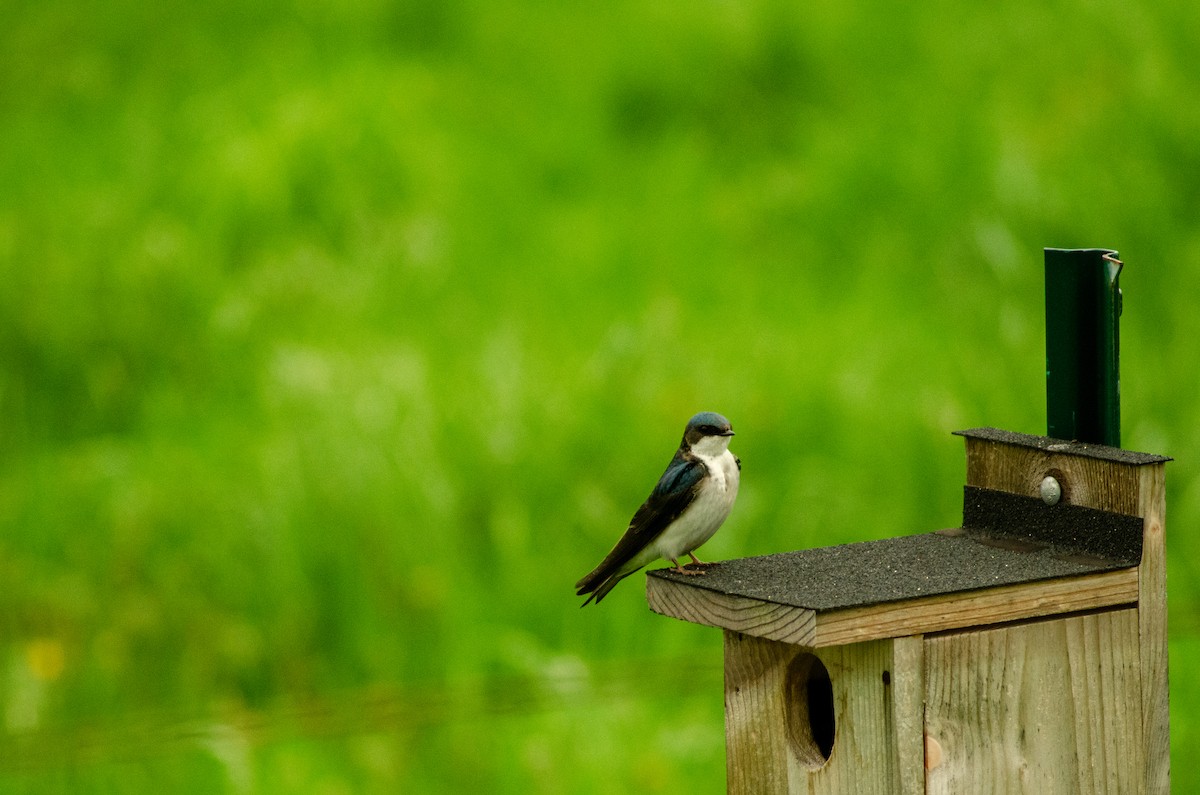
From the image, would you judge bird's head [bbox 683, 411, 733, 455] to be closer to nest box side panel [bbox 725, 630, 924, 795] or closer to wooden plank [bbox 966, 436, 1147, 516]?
nest box side panel [bbox 725, 630, 924, 795]

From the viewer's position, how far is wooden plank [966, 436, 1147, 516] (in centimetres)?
261

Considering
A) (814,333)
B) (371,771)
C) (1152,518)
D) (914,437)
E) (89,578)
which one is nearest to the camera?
(1152,518)

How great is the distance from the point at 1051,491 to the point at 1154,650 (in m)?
0.29

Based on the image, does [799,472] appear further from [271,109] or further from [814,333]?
[271,109]

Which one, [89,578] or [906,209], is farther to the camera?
[906,209]

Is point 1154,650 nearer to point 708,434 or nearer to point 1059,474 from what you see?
point 1059,474

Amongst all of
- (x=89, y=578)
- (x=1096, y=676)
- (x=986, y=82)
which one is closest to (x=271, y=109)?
(x=89, y=578)

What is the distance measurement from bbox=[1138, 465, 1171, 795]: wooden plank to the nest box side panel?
1.31 ft

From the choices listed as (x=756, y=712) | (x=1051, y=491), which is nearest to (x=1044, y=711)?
(x=1051, y=491)

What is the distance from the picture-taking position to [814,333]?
6.08 m

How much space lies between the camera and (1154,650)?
8.77 ft

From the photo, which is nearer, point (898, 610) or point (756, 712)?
point (898, 610)

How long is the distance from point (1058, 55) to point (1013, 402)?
2.13m

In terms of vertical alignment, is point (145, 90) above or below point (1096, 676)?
above
